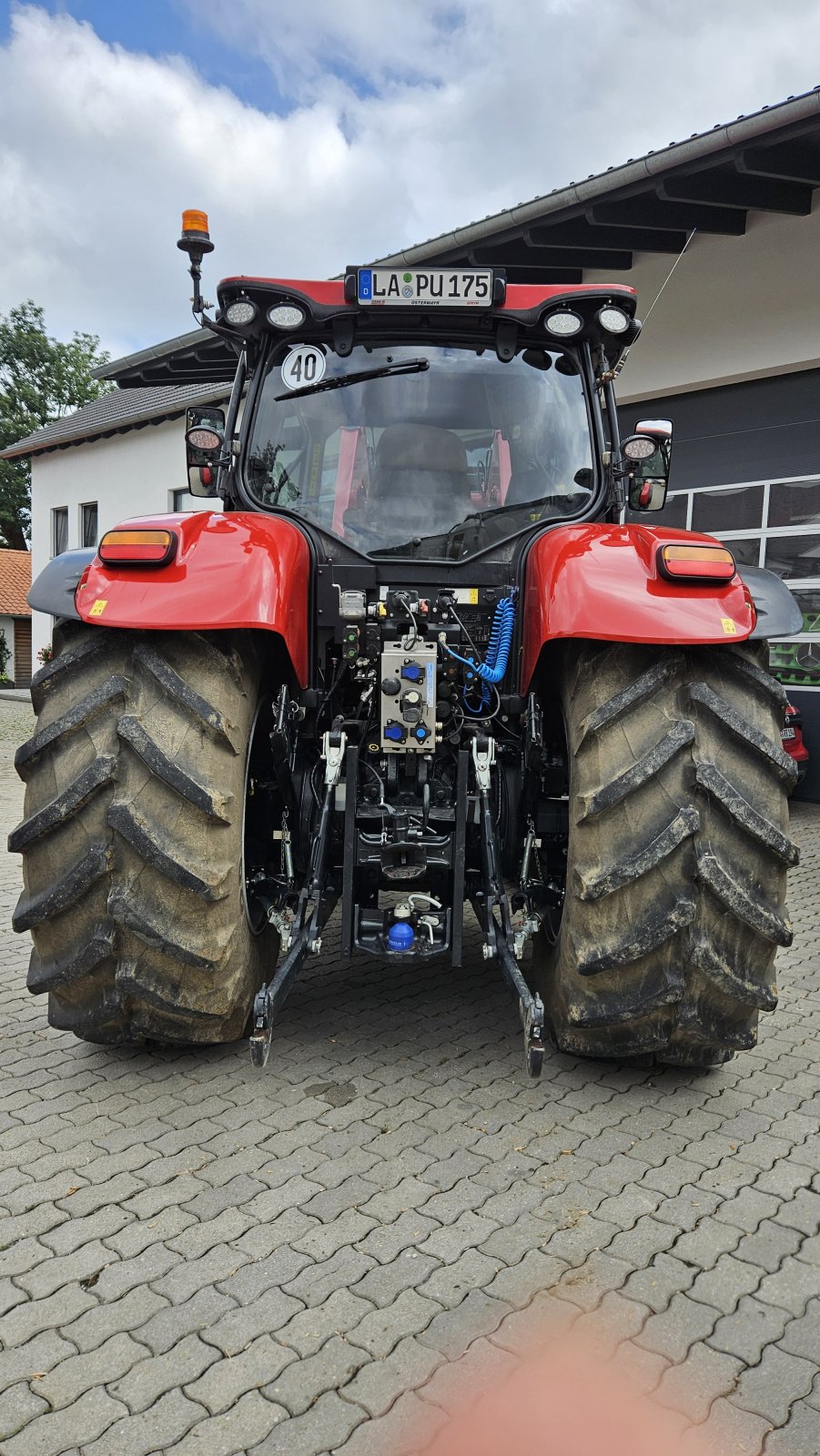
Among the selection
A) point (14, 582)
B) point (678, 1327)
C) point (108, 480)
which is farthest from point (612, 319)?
point (14, 582)

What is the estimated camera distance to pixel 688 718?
2.80 metres

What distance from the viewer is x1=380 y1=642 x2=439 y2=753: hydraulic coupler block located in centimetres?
317

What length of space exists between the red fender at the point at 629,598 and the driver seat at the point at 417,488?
630 millimetres

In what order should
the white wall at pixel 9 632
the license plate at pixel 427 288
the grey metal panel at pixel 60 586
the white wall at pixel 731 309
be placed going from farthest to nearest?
the white wall at pixel 9 632 < the white wall at pixel 731 309 < the license plate at pixel 427 288 < the grey metal panel at pixel 60 586

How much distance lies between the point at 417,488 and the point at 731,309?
6.77 metres

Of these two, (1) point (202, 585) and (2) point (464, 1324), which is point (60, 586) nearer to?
(1) point (202, 585)

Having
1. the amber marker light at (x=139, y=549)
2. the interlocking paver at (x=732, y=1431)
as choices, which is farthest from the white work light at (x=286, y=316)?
the interlocking paver at (x=732, y=1431)

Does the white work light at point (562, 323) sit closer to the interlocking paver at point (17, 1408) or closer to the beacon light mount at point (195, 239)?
the beacon light mount at point (195, 239)

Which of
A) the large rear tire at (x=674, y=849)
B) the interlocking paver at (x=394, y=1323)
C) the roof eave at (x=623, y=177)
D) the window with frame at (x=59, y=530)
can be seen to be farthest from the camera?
the window with frame at (x=59, y=530)

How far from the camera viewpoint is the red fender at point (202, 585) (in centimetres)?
281

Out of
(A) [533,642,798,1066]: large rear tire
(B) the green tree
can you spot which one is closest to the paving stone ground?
(A) [533,642,798,1066]: large rear tire

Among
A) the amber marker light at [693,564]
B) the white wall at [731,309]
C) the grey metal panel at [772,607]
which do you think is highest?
the white wall at [731,309]

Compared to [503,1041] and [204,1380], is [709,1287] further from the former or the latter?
[503,1041]

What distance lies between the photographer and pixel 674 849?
272 centimetres
